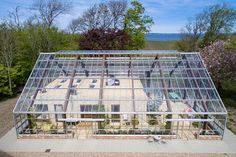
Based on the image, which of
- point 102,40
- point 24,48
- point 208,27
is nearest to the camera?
point 24,48

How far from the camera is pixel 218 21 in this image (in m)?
32.6

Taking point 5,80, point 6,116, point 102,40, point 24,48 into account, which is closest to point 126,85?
point 6,116

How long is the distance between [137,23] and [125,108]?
2157 centimetres

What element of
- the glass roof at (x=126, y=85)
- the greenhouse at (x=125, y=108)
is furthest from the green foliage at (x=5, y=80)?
the greenhouse at (x=125, y=108)

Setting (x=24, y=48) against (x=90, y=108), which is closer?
(x=90, y=108)

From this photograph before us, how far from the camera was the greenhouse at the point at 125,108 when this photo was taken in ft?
38.1

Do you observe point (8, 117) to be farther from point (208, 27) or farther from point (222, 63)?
point (208, 27)

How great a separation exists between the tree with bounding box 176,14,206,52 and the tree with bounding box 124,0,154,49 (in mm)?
7733

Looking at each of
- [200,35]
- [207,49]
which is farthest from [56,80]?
[200,35]

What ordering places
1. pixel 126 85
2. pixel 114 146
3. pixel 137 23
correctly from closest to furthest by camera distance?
pixel 114 146, pixel 126 85, pixel 137 23

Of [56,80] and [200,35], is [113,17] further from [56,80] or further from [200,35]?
[56,80]

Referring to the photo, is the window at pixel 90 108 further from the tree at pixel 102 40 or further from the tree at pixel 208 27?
the tree at pixel 208 27

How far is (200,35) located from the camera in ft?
116

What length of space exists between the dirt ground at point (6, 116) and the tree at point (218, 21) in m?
27.3
